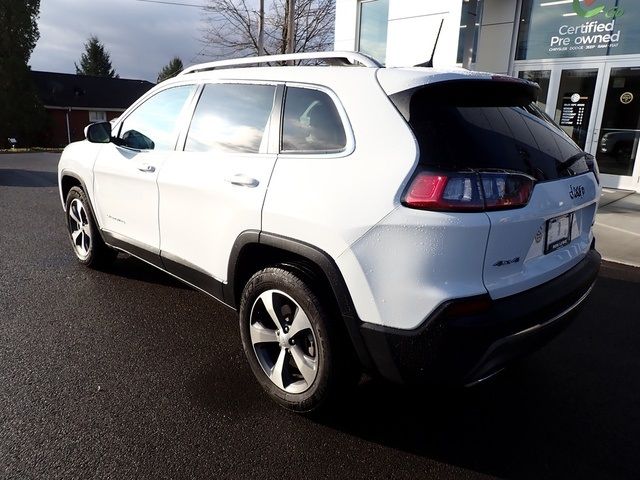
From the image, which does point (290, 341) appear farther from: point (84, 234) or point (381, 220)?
point (84, 234)

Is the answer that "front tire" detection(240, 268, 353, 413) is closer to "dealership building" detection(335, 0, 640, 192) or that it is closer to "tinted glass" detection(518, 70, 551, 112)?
"dealership building" detection(335, 0, 640, 192)

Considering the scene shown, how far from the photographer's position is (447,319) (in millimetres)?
1962

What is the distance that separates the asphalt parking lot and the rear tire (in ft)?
2.38

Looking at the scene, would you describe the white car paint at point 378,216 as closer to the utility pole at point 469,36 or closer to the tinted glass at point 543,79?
the utility pole at point 469,36

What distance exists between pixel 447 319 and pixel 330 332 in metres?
0.59

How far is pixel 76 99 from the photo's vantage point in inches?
1967

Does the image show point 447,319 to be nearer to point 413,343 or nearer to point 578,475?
point 413,343

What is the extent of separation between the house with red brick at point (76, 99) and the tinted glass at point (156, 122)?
48643 mm

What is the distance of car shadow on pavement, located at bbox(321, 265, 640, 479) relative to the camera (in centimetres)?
230

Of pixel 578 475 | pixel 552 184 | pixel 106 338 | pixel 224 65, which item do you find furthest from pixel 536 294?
pixel 106 338

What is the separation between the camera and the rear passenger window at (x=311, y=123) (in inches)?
92.9

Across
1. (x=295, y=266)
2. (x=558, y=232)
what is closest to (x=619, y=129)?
(x=558, y=232)

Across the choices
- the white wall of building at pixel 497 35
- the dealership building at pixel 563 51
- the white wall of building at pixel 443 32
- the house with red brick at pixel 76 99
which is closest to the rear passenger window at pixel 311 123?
the dealership building at pixel 563 51

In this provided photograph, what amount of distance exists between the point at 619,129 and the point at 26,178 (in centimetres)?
1361
